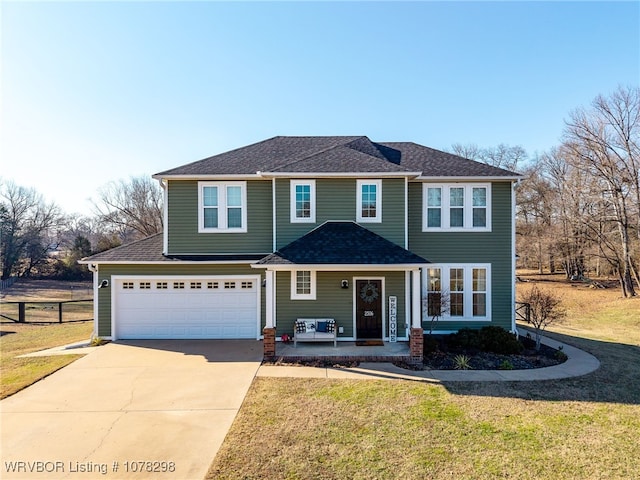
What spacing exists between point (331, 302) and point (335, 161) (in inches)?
192

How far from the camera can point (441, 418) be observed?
598 centimetres

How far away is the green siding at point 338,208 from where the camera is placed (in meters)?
11.3

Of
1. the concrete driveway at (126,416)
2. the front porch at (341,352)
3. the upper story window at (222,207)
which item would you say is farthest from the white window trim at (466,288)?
the upper story window at (222,207)

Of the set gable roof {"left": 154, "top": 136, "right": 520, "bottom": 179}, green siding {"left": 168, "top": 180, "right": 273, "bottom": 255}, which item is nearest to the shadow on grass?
gable roof {"left": 154, "top": 136, "right": 520, "bottom": 179}

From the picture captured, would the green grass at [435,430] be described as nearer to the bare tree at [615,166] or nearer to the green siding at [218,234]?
the green siding at [218,234]

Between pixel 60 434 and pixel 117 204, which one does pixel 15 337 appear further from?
pixel 117 204

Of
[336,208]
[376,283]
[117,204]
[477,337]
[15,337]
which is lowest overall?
[15,337]

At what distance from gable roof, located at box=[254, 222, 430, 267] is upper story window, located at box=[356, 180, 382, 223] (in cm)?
45

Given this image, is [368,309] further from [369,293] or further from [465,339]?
[465,339]

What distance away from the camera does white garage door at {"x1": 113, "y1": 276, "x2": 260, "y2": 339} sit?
458 inches

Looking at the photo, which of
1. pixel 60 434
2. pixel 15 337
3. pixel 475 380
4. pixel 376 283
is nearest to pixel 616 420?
pixel 475 380

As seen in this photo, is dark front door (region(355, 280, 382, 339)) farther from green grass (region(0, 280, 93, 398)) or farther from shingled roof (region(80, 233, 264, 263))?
green grass (region(0, 280, 93, 398))

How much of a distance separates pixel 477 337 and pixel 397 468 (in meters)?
7.05

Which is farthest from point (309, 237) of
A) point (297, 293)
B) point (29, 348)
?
point (29, 348)
